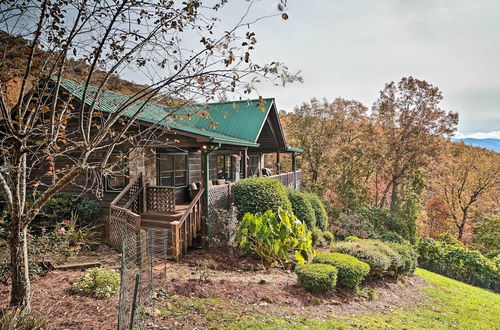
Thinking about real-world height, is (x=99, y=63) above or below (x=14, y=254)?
above

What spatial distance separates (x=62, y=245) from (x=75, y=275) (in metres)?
Answer: 0.93

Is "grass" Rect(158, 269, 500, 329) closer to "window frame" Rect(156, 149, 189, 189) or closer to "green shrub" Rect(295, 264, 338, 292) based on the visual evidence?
"green shrub" Rect(295, 264, 338, 292)

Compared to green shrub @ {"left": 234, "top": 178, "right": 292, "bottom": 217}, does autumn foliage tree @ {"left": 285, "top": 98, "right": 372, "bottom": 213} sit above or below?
above

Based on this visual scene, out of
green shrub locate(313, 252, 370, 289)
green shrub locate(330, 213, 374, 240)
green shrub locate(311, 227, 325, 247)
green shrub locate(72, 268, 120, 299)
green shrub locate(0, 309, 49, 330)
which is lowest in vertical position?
green shrub locate(330, 213, 374, 240)

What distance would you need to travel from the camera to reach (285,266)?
Result: 869 cm

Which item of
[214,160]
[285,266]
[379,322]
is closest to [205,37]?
[379,322]

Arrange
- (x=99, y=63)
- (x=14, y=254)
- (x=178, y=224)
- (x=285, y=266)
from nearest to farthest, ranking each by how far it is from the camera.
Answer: (x=14, y=254), (x=99, y=63), (x=178, y=224), (x=285, y=266)

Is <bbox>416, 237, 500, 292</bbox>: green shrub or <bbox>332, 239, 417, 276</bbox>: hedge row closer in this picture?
<bbox>332, 239, 417, 276</bbox>: hedge row

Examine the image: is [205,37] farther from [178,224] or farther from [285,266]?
[285,266]

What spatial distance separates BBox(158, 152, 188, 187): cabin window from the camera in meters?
A: 12.1

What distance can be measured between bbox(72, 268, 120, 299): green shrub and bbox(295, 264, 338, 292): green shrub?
4.12m

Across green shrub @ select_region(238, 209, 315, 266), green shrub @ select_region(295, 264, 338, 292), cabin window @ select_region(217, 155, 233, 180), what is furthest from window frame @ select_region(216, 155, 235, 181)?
green shrub @ select_region(295, 264, 338, 292)

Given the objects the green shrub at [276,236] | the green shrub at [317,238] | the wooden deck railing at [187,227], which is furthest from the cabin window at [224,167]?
the green shrub at [276,236]

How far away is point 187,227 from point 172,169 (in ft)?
14.3
